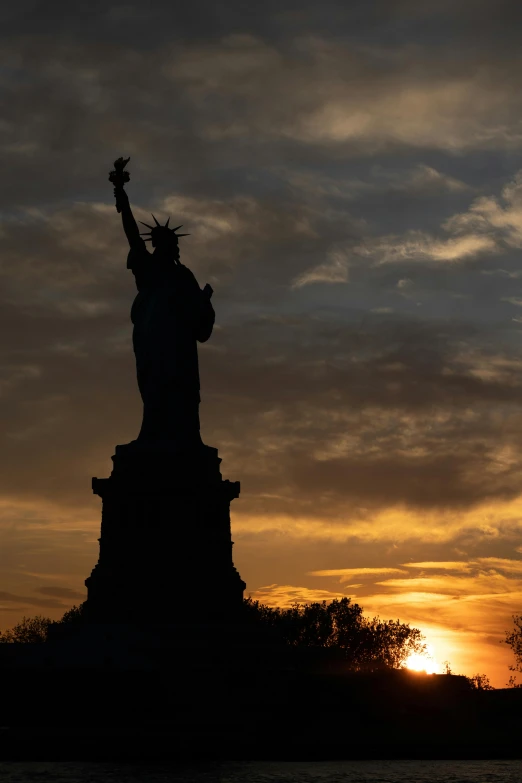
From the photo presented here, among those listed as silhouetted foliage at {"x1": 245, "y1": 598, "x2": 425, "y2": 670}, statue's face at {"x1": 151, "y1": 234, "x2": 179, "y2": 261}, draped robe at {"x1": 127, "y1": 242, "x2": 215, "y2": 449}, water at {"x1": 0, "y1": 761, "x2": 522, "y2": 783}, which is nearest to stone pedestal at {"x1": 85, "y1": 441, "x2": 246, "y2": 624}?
draped robe at {"x1": 127, "y1": 242, "x2": 215, "y2": 449}

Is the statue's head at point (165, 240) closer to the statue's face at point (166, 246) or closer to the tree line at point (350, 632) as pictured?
the statue's face at point (166, 246)

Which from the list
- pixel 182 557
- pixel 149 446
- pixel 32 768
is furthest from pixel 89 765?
pixel 149 446

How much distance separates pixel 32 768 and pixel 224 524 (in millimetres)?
13096

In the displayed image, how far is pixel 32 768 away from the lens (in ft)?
76.5

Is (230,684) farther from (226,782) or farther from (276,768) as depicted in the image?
(226,782)

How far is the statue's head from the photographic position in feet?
126

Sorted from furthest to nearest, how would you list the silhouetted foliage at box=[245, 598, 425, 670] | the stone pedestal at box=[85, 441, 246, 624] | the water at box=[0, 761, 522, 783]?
1. the silhouetted foliage at box=[245, 598, 425, 670]
2. the stone pedestal at box=[85, 441, 246, 624]
3. the water at box=[0, 761, 522, 783]

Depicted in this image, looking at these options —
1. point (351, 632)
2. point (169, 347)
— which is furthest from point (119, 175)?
point (351, 632)

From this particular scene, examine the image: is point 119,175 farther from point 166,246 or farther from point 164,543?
point 164,543

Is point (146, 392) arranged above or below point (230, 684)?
above

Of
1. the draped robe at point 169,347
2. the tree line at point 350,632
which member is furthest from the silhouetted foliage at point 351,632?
the draped robe at point 169,347

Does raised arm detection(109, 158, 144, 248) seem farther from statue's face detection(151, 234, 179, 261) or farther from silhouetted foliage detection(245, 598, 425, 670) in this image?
silhouetted foliage detection(245, 598, 425, 670)

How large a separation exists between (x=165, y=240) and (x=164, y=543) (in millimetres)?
9889

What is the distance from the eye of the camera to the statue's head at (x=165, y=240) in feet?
126
